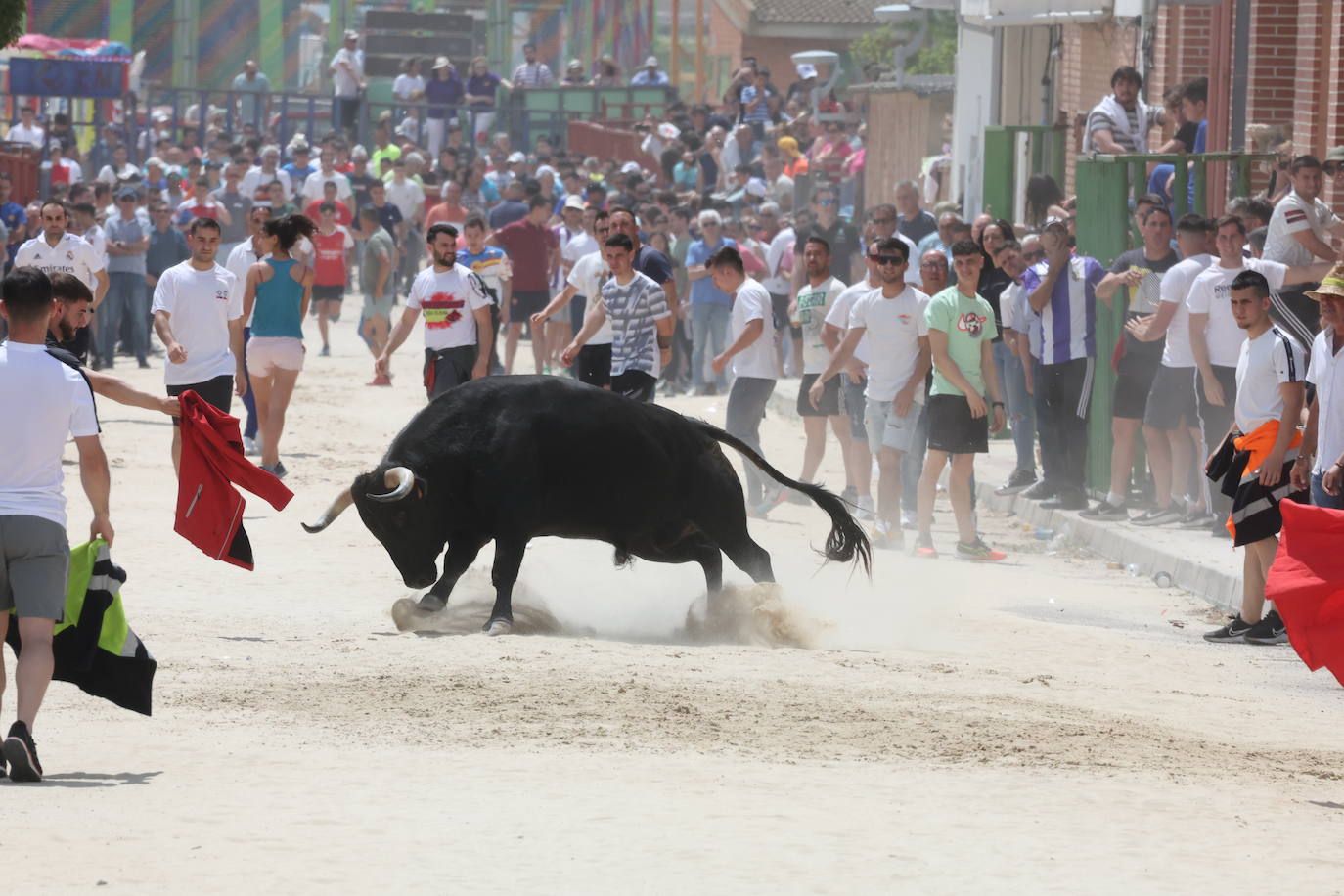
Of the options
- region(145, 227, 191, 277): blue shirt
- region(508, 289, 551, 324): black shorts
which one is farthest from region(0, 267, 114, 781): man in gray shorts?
region(145, 227, 191, 277): blue shirt

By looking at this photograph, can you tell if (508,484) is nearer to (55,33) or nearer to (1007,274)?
(1007,274)

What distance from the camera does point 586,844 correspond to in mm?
5992

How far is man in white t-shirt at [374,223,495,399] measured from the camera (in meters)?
14.6

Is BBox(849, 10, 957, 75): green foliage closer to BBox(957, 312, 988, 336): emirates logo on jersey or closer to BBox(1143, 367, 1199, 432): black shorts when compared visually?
BBox(1143, 367, 1199, 432): black shorts

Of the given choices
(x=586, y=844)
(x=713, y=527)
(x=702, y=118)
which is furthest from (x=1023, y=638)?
(x=702, y=118)

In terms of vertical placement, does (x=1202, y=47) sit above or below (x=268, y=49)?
below

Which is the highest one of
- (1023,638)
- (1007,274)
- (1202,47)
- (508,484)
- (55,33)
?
(55,33)

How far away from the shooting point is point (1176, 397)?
1366 centimetres

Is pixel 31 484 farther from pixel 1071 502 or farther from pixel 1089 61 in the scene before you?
pixel 1089 61

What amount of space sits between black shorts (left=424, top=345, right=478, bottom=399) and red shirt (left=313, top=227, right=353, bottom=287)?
9.15m

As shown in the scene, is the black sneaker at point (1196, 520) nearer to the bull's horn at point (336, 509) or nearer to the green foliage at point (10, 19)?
the bull's horn at point (336, 509)

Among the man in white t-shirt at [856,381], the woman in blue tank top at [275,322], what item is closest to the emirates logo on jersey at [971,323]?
the man in white t-shirt at [856,381]

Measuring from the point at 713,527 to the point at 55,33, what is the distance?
168 ft

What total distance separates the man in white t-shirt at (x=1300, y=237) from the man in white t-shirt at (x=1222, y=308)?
91 mm
